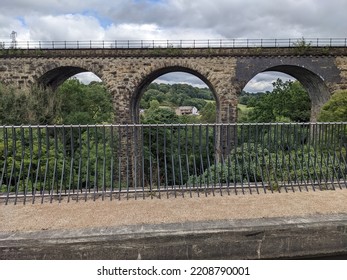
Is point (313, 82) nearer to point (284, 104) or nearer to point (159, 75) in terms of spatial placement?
point (159, 75)

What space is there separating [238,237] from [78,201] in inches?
89.9

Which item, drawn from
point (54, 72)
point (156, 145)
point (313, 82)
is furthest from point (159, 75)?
point (156, 145)

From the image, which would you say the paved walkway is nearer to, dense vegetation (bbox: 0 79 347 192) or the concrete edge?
the concrete edge

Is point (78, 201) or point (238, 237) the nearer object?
point (238, 237)

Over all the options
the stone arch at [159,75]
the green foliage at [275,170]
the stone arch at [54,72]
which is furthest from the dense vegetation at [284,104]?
the green foliage at [275,170]

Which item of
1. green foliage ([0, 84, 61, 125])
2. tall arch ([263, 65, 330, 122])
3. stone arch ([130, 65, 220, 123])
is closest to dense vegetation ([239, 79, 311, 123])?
tall arch ([263, 65, 330, 122])

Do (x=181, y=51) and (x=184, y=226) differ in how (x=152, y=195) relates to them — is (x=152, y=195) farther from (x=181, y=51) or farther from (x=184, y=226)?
(x=181, y=51)

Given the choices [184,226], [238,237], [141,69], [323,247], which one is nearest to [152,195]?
[184,226]

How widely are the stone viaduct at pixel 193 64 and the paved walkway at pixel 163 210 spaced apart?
13141 millimetres

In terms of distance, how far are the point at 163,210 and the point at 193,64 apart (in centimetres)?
1408

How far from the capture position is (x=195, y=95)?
93.4 meters

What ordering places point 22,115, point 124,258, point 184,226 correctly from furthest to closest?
point 22,115, point 184,226, point 124,258
